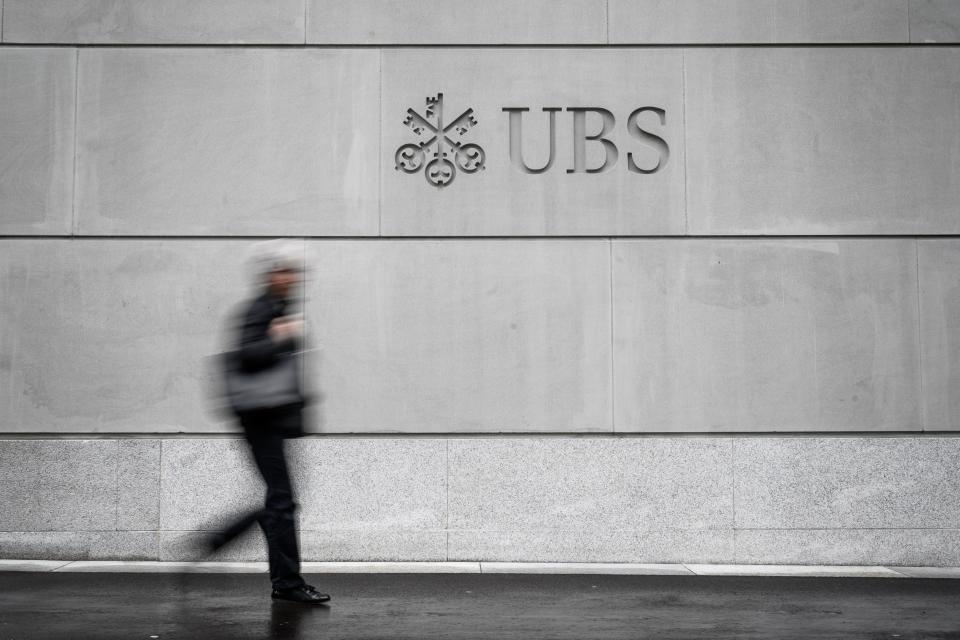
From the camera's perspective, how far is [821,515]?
6.58 metres

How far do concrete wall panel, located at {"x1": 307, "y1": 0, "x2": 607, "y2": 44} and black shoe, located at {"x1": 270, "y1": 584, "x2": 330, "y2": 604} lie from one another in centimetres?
443

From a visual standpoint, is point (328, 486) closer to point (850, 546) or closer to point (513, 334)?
point (513, 334)

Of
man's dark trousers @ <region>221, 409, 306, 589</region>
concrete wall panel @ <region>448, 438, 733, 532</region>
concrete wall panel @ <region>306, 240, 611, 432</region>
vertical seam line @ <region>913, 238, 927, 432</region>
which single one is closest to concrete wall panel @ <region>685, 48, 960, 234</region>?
vertical seam line @ <region>913, 238, 927, 432</region>

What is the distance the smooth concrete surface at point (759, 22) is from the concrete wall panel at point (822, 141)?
12 cm

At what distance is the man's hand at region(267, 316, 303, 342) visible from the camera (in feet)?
15.9

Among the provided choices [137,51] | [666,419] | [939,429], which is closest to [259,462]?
[666,419]

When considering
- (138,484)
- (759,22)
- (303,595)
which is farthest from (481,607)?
(759,22)

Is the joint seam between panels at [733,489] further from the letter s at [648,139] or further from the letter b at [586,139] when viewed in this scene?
the letter b at [586,139]

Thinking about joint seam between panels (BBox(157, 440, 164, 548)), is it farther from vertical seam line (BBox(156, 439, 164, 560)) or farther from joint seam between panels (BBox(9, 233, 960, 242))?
joint seam between panels (BBox(9, 233, 960, 242))

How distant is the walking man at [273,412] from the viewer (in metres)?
4.80

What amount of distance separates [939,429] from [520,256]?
3.68 metres

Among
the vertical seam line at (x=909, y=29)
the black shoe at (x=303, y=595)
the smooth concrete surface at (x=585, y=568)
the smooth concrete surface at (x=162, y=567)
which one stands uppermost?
the vertical seam line at (x=909, y=29)


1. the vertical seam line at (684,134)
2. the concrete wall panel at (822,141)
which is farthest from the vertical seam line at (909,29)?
the vertical seam line at (684,134)

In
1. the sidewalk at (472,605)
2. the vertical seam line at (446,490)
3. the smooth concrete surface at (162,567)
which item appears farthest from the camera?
the vertical seam line at (446,490)
